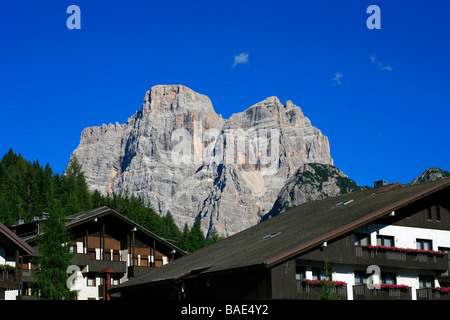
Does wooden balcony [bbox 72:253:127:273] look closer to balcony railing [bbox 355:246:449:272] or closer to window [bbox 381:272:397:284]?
window [bbox 381:272:397:284]

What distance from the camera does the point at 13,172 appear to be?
13112cm

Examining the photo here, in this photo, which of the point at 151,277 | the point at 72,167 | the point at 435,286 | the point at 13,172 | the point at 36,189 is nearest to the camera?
the point at 435,286

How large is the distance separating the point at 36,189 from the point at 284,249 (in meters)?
90.9

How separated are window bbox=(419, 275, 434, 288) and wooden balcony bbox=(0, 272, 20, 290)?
85.2ft

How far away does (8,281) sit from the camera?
134 feet

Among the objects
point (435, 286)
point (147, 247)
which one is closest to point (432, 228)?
point (435, 286)

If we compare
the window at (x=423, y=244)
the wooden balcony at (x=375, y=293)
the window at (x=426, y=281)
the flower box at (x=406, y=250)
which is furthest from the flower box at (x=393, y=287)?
the window at (x=423, y=244)

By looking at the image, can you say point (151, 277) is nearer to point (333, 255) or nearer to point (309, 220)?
point (309, 220)

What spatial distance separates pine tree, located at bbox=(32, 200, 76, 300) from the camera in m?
44.0

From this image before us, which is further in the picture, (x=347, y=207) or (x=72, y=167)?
(x=72, y=167)

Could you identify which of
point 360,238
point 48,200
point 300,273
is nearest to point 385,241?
point 360,238

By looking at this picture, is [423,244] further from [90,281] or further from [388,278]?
[90,281]

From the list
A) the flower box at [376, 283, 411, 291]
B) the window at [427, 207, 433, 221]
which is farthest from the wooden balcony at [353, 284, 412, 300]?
the window at [427, 207, 433, 221]

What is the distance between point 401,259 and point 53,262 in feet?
79.7
